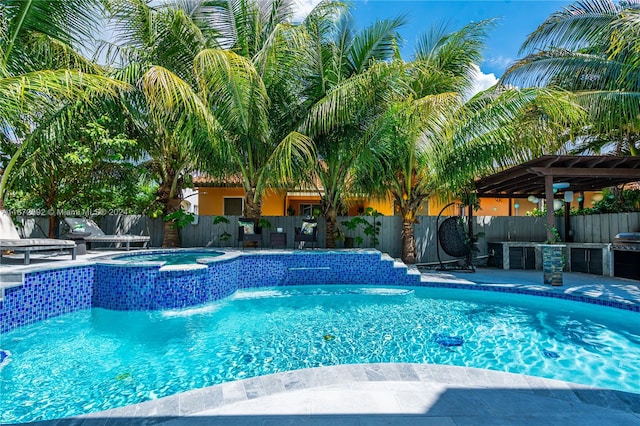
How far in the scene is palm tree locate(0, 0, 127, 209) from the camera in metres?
5.58

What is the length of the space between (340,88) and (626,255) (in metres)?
8.54

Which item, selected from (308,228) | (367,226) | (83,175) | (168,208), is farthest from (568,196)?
(83,175)

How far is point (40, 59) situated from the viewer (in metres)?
7.99

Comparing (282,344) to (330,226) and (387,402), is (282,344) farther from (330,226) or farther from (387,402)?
(330,226)

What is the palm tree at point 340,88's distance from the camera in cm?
952

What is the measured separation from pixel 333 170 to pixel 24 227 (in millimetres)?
11146

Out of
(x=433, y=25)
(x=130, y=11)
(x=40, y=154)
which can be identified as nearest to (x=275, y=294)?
(x=40, y=154)

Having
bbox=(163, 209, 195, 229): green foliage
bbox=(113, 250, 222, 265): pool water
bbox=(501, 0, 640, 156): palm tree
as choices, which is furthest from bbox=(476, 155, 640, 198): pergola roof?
bbox=(163, 209, 195, 229): green foliage

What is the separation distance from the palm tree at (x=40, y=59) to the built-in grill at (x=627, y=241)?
39.5 feet

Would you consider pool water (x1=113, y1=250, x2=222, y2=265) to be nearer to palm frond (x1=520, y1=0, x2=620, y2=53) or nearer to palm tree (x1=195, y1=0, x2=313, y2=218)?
palm tree (x1=195, y1=0, x2=313, y2=218)

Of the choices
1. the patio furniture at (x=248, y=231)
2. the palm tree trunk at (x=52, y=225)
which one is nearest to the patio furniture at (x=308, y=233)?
the patio furniture at (x=248, y=231)

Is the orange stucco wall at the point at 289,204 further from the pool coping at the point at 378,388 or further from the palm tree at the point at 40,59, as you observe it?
the pool coping at the point at 378,388

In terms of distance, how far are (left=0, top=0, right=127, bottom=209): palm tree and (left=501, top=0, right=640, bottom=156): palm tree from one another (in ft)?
37.2

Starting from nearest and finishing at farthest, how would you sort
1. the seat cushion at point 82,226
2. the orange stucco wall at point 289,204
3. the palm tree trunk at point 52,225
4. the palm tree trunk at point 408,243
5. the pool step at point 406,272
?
the pool step at point 406,272 → the seat cushion at point 82,226 → the palm tree trunk at point 408,243 → the palm tree trunk at point 52,225 → the orange stucco wall at point 289,204
